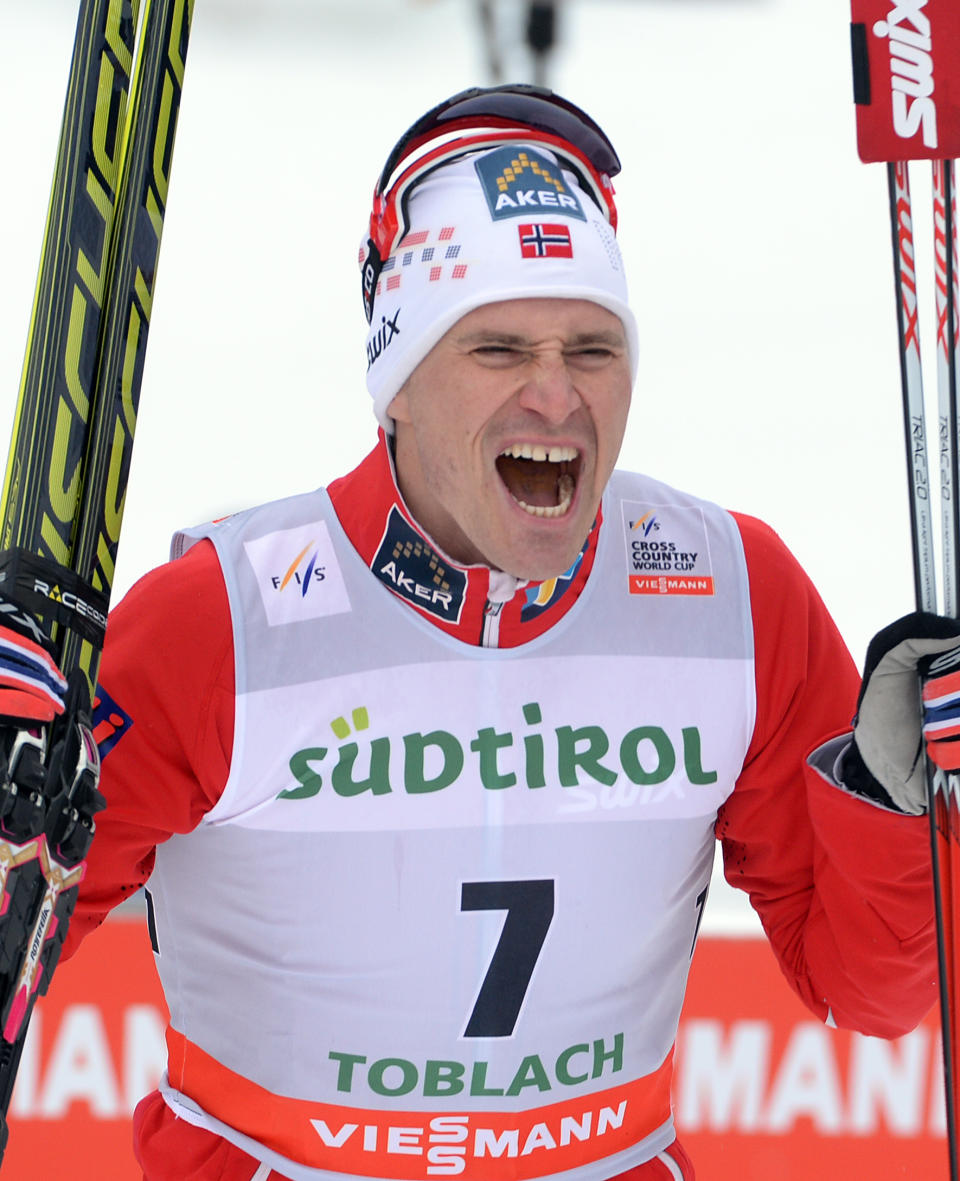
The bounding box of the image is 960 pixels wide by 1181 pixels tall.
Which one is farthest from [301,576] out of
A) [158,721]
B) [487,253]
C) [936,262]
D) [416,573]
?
[936,262]

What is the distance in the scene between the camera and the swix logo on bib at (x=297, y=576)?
1683 millimetres

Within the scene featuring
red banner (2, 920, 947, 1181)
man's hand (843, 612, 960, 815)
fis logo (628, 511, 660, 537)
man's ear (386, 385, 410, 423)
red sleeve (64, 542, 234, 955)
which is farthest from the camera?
red banner (2, 920, 947, 1181)

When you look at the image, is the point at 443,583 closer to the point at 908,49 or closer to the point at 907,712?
the point at 907,712

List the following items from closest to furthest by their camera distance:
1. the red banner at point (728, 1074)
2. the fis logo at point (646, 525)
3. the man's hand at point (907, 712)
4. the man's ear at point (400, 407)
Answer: the man's hand at point (907, 712) < the man's ear at point (400, 407) < the fis logo at point (646, 525) < the red banner at point (728, 1074)

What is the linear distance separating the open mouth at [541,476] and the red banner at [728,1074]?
1573mm

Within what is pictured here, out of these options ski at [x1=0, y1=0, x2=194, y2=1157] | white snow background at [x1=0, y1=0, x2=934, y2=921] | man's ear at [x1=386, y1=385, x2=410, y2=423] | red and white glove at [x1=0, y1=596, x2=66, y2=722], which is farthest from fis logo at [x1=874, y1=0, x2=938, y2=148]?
white snow background at [x1=0, y1=0, x2=934, y2=921]

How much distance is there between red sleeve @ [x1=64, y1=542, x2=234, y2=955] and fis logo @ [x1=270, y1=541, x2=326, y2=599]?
6cm

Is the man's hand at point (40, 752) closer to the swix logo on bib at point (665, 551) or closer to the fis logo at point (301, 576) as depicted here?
the fis logo at point (301, 576)

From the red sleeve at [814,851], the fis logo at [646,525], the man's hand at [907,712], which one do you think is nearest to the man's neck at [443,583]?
the fis logo at [646,525]

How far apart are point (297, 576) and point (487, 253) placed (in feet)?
1.39

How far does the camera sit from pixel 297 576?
1.71 metres

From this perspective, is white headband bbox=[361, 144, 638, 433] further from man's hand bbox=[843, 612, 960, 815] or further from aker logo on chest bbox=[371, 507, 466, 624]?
man's hand bbox=[843, 612, 960, 815]

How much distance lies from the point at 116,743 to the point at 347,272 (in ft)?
13.3

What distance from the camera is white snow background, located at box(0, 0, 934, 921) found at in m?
4.85
